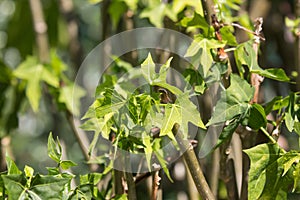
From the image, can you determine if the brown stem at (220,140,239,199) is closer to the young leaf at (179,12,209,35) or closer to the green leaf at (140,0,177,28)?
the young leaf at (179,12,209,35)

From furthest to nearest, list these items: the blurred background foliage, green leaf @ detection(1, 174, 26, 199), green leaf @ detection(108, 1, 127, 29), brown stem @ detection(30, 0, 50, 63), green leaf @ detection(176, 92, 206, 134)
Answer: brown stem @ detection(30, 0, 50, 63) < green leaf @ detection(108, 1, 127, 29) < the blurred background foliage < green leaf @ detection(176, 92, 206, 134) < green leaf @ detection(1, 174, 26, 199)

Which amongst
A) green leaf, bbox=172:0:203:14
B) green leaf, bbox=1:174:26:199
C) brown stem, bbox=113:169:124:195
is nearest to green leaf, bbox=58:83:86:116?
green leaf, bbox=172:0:203:14

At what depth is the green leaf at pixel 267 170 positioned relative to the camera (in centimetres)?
78

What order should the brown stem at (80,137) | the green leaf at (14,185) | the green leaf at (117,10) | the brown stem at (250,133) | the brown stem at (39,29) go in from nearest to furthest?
the green leaf at (14,185) → the brown stem at (250,133) → the brown stem at (80,137) → the green leaf at (117,10) → the brown stem at (39,29)

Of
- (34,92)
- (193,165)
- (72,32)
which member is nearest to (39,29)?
(72,32)

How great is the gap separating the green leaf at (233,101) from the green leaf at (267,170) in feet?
0.17

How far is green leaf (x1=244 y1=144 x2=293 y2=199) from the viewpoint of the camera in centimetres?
78

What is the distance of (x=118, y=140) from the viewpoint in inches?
31.2

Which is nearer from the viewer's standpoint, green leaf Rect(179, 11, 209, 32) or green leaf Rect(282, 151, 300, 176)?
green leaf Rect(282, 151, 300, 176)

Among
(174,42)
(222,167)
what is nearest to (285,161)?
(222,167)

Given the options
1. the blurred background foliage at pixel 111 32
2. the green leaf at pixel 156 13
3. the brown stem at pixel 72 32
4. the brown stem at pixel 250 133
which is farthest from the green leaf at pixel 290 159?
the brown stem at pixel 72 32

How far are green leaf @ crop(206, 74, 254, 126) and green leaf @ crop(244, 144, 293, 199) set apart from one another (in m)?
0.05

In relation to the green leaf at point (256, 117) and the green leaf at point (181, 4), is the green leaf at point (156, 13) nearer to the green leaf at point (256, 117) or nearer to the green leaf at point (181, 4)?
the green leaf at point (181, 4)

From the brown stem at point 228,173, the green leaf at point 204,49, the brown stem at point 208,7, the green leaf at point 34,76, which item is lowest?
the brown stem at point 228,173
